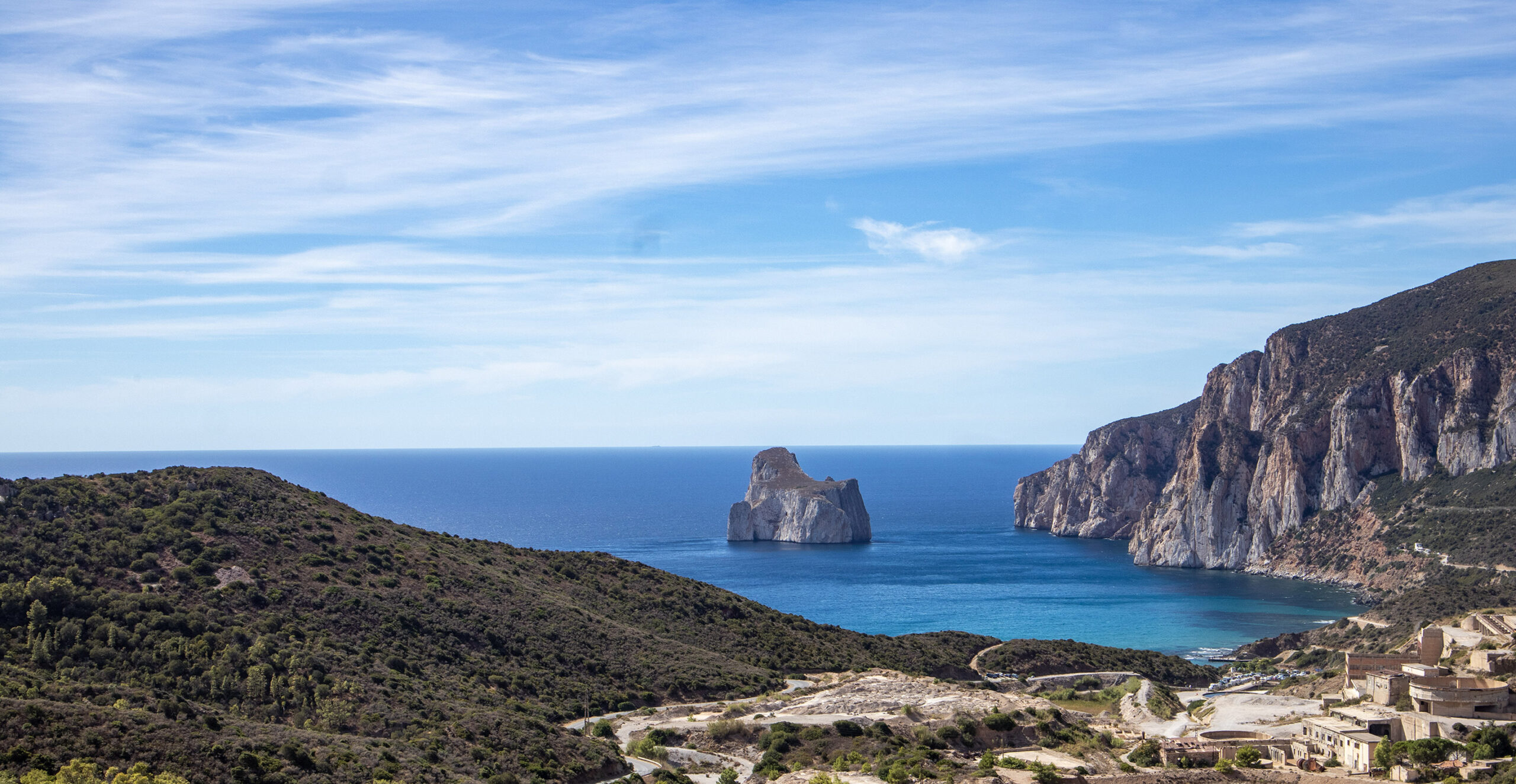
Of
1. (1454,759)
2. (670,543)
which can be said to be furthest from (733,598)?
(670,543)

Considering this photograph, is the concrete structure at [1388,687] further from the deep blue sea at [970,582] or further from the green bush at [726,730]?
the deep blue sea at [970,582]

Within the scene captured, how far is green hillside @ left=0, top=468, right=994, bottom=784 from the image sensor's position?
2836cm

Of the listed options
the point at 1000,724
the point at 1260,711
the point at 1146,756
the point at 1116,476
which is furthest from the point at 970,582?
the point at 1146,756

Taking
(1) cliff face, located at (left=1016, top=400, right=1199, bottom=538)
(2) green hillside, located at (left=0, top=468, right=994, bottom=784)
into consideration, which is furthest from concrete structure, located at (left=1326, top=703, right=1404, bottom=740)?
(1) cliff face, located at (left=1016, top=400, right=1199, bottom=538)

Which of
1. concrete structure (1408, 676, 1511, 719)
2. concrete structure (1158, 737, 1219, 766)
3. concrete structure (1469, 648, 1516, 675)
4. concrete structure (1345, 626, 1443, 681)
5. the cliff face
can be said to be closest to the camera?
concrete structure (1158, 737, 1219, 766)

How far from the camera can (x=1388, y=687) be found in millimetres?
41344

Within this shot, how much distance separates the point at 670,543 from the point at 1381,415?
3720 inches

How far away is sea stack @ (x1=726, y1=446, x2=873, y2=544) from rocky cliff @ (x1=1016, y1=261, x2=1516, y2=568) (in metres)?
41.5

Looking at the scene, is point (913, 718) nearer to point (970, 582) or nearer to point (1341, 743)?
point (1341, 743)

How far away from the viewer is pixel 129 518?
46625 millimetres

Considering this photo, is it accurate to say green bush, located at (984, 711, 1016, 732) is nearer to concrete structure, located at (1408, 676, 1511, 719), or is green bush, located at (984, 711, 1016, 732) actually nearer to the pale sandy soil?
the pale sandy soil

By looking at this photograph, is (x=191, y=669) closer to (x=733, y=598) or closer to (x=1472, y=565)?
(x=733, y=598)

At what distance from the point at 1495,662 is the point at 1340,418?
333 ft

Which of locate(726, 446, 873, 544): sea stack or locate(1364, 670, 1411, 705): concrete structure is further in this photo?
locate(726, 446, 873, 544): sea stack
